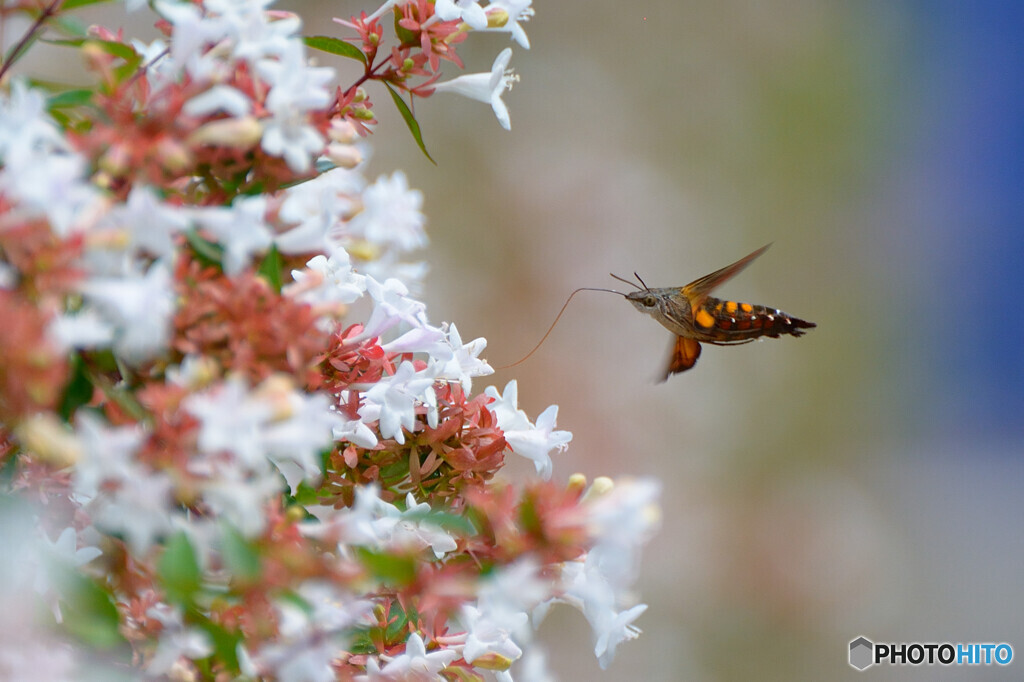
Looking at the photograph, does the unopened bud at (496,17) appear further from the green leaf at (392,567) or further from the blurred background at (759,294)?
the blurred background at (759,294)

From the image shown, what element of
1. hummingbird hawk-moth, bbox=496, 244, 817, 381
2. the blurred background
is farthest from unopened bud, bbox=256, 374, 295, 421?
the blurred background

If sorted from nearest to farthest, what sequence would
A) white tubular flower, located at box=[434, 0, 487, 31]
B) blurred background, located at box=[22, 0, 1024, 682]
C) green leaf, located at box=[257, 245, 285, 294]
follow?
1. green leaf, located at box=[257, 245, 285, 294]
2. white tubular flower, located at box=[434, 0, 487, 31]
3. blurred background, located at box=[22, 0, 1024, 682]

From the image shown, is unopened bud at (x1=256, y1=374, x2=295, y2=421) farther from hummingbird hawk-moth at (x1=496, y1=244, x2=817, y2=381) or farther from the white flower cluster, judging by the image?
hummingbird hawk-moth at (x1=496, y1=244, x2=817, y2=381)

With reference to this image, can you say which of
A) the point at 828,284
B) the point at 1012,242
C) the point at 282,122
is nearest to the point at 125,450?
the point at 282,122

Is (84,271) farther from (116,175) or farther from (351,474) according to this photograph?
(351,474)

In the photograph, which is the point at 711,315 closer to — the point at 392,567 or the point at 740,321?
the point at 740,321

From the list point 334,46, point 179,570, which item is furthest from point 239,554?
point 334,46

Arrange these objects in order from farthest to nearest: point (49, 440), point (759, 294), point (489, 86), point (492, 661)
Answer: point (759, 294) → point (489, 86) → point (492, 661) → point (49, 440)
